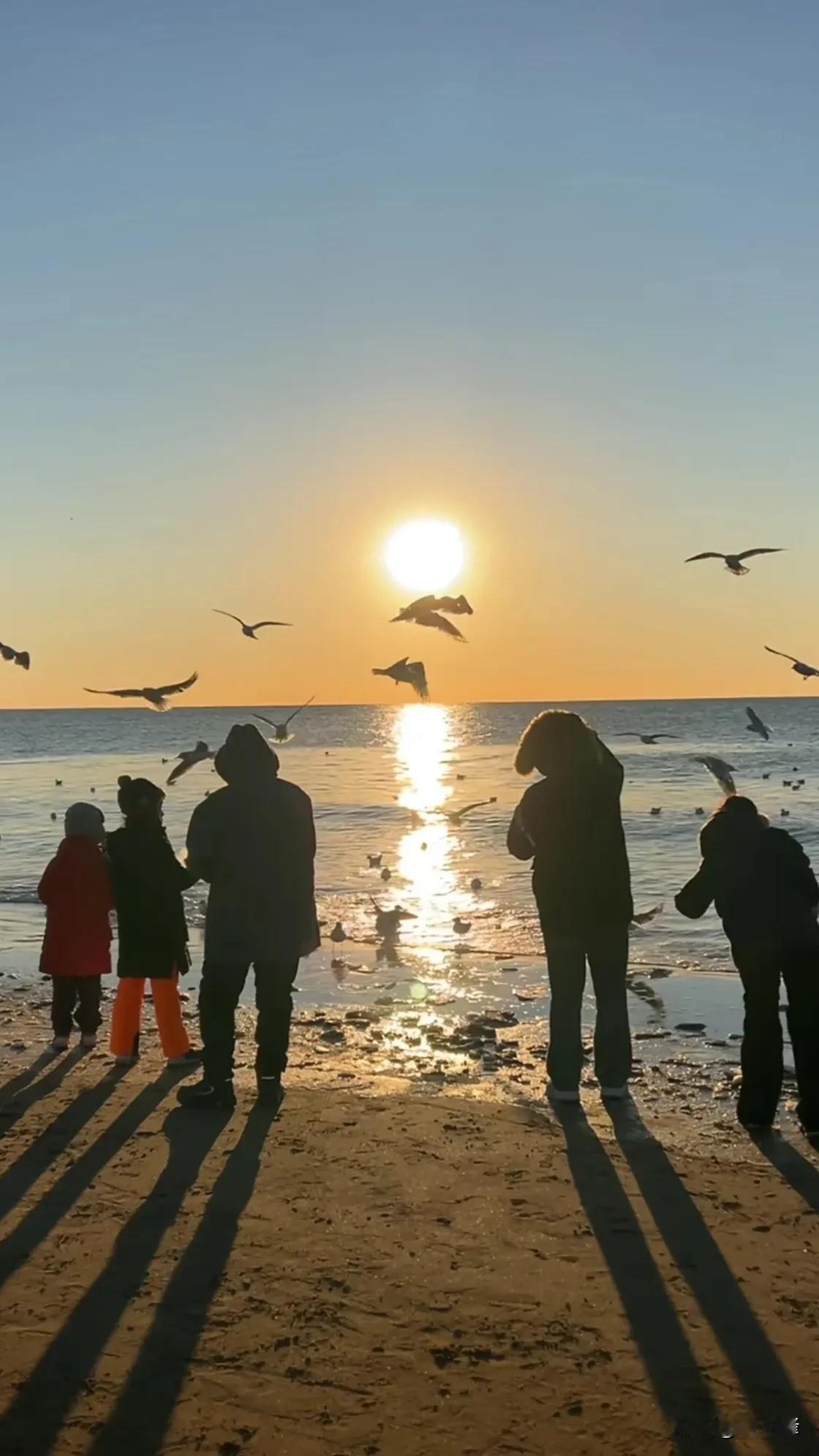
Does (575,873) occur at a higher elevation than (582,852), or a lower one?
lower

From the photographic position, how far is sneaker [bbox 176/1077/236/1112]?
6453 millimetres

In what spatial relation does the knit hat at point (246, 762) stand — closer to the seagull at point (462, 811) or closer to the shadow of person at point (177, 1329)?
the shadow of person at point (177, 1329)

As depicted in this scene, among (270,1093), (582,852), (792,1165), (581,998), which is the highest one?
(582,852)

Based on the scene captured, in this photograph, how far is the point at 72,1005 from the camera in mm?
8328

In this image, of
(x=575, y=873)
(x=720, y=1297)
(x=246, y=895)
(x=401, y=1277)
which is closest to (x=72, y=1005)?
(x=246, y=895)

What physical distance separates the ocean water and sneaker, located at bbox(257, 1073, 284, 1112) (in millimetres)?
3657

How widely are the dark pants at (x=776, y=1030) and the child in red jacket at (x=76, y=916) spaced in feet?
14.0

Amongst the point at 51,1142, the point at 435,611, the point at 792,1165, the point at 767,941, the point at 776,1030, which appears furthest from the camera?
the point at 435,611

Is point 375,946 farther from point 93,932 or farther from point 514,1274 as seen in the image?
point 514,1274

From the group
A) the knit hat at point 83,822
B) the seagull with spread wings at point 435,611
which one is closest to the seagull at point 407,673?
the seagull with spread wings at point 435,611

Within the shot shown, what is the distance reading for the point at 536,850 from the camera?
6.75m

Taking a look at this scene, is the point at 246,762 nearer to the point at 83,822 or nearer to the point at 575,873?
the point at 575,873

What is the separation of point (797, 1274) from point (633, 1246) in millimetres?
614

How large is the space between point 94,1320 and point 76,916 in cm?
428
